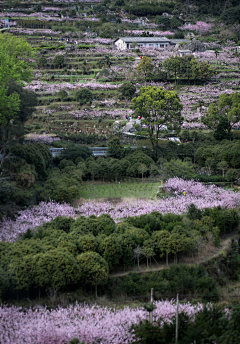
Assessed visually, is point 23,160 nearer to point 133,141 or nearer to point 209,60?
point 133,141

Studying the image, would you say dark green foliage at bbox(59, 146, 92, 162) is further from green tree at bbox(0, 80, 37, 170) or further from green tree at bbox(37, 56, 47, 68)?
green tree at bbox(37, 56, 47, 68)

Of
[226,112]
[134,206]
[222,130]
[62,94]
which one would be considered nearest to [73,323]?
[134,206]

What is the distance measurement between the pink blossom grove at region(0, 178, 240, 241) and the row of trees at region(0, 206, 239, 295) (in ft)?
6.09

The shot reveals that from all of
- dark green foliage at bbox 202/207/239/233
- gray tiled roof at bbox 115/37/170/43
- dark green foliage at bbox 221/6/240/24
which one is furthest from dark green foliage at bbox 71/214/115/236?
dark green foliage at bbox 221/6/240/24

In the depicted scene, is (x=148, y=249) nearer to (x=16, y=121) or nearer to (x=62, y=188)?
(x=62, y=188)

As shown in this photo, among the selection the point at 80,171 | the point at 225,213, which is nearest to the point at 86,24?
the point at 80,171

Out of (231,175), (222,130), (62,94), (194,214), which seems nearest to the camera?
(194,214)

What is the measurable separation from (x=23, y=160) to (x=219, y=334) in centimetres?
1794

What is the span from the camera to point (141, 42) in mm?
77188

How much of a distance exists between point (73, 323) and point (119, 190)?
1571 centimetres

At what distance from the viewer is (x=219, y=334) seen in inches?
531

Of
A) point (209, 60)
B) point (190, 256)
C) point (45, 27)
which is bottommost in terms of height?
point (190, 256)

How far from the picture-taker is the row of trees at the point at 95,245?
16062 millimetres

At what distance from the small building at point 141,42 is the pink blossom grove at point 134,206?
166ft
